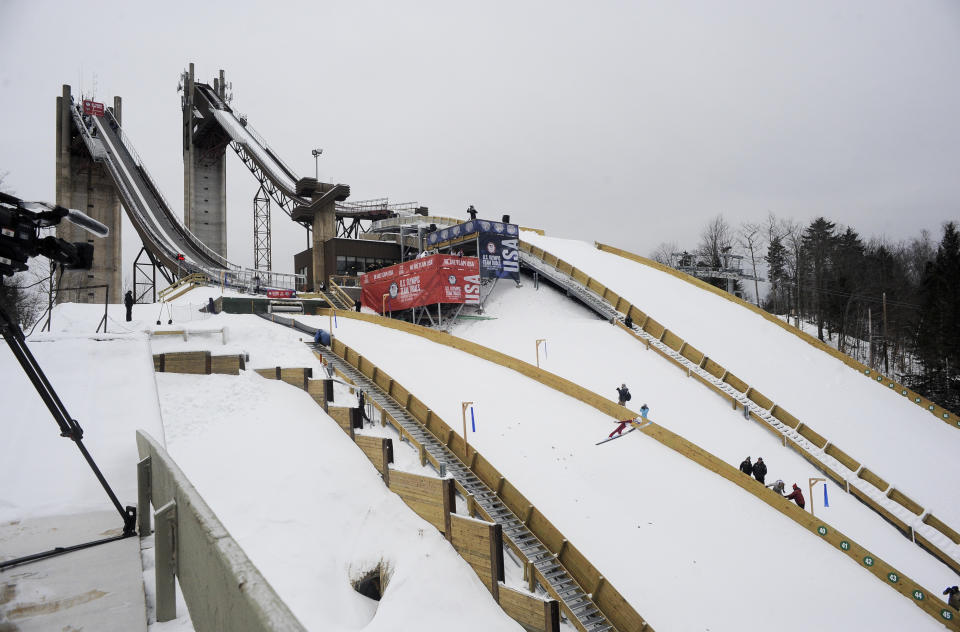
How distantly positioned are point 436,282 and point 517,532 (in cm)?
2004

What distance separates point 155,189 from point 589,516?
1946 inches

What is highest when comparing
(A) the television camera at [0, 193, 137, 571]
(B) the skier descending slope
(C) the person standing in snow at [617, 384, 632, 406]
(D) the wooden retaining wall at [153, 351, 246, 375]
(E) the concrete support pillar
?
(E) the concrete support pillar

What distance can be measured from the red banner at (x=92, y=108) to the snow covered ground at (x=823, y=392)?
50983 millimetres

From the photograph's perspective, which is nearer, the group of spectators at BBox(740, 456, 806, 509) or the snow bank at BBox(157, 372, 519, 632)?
the snow bank at BBox(157, 372, 519, 632)

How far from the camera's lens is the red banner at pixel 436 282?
30.6 m

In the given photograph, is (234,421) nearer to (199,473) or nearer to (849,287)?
(199,473)

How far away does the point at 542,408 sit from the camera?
56.7 feet

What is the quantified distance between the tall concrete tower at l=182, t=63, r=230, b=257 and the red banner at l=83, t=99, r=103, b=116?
25.1 ft


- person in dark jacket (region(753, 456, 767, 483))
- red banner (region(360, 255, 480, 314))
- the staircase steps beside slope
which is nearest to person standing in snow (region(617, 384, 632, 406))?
person in dark jacket (region(753, 456, 767, 483))

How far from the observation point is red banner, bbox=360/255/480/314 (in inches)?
1205

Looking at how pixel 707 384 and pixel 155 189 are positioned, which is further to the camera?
pixel 155 189

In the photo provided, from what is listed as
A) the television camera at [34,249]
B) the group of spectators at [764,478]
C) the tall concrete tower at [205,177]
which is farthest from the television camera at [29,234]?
the tall concrete tower at [205,177]

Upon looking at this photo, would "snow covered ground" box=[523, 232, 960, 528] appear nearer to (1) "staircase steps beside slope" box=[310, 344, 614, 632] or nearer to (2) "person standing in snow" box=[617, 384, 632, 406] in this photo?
(2) "person standing in snow" box=[617, 384, 632, 406]

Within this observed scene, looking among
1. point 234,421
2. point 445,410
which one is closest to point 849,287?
point 445,410
